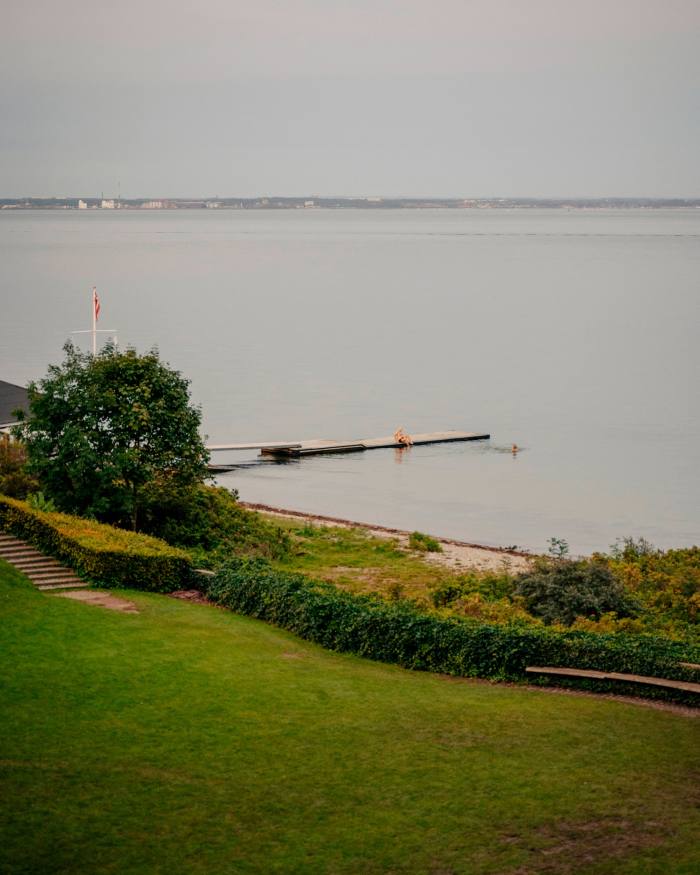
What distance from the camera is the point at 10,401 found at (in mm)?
66562

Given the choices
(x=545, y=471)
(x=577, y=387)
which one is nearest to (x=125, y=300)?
(x=577, y=387)

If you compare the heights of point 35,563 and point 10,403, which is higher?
point 10,403

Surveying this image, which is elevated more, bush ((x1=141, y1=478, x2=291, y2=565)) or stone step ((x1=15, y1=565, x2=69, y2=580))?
bush ((x1=141, y1=478, x2=291, y2=565))

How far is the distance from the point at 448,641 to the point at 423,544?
795 inches

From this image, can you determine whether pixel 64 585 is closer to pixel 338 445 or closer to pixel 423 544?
pixel 423 544

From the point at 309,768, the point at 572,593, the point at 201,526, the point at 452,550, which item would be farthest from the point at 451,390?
the point at 309,768

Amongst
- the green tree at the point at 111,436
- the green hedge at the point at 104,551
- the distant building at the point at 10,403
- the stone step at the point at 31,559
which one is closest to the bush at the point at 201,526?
the green tree at the point at 111,436

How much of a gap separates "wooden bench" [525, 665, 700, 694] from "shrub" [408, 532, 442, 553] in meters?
20.5

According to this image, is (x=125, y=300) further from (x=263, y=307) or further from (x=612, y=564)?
(x=612, y=564)

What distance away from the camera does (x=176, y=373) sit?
145 feet

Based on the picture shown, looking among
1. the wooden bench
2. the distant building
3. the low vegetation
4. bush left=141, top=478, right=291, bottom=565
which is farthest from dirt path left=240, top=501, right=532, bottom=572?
the wooden bench

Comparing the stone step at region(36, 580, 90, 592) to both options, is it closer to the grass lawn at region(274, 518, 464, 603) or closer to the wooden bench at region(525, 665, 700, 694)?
the grass lawn at region(274, 518, 464, 603)

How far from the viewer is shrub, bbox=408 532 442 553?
48875 mm

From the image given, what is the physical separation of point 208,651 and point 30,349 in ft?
316
